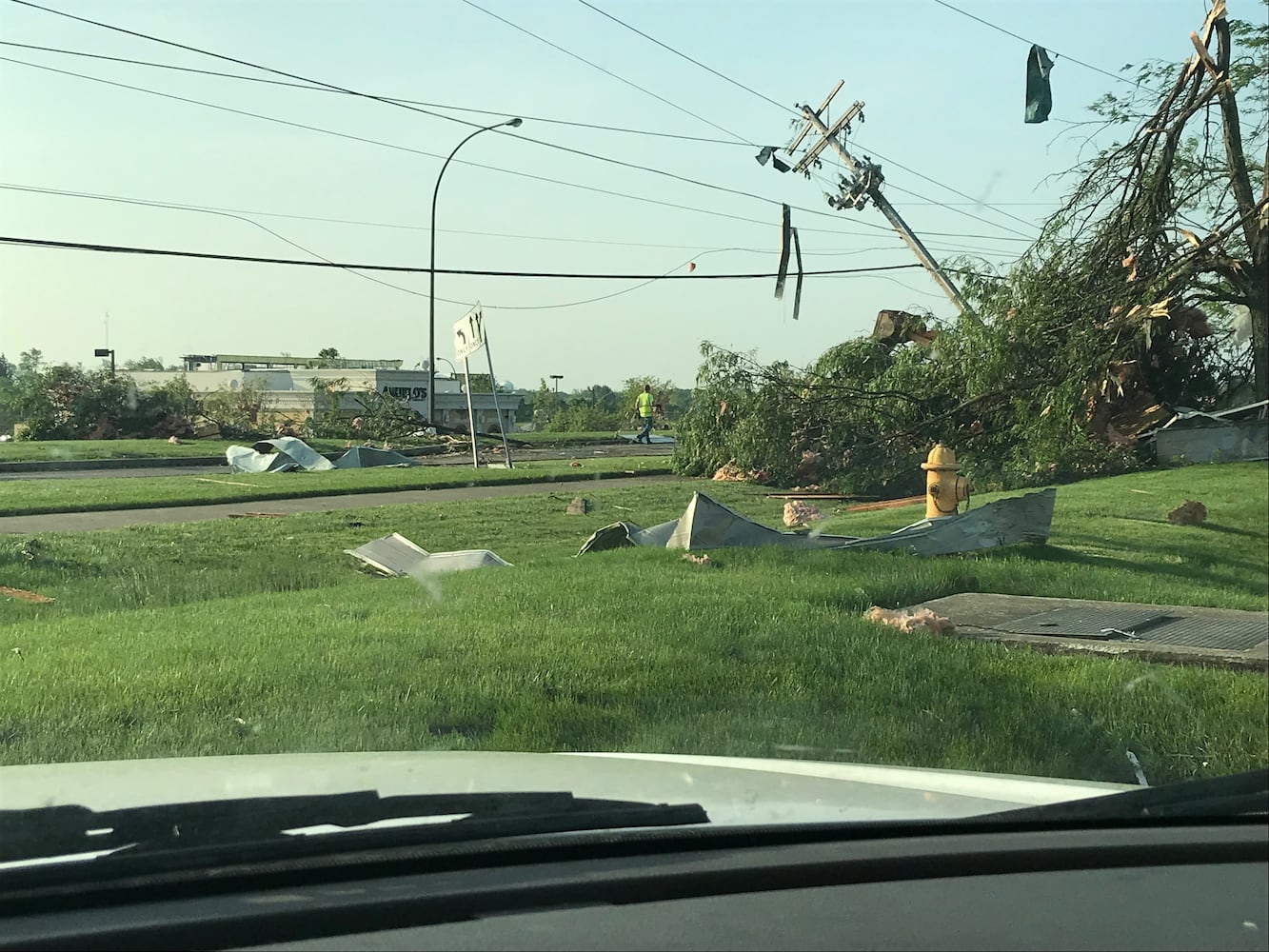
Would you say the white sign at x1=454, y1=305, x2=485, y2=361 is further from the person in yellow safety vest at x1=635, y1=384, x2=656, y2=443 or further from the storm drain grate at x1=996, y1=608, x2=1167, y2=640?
the storm drain grate at x1=996, y1=608, x2=1167, y2=640

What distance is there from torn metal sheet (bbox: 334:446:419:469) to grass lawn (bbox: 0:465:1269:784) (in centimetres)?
31

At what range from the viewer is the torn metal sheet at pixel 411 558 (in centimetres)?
606

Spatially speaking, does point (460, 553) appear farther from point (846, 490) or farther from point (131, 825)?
point (131, 825)

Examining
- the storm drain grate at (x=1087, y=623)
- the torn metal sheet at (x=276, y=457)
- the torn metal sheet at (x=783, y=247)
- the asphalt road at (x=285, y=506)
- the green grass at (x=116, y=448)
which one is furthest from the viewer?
the torn metal sheet at (x=276, y=457)

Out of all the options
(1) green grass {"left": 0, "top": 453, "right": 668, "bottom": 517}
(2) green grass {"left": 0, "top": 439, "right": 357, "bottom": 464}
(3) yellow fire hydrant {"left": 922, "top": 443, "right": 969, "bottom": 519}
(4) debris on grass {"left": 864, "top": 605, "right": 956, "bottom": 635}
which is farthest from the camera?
(1) green grass {"left": 0, "top": 453, "right": 668, "bottom": 517}

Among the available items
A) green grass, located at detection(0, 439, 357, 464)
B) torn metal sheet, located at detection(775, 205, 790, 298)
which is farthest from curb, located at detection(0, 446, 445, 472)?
torn metal sheet, located at detection(775, 205, 790, 298)

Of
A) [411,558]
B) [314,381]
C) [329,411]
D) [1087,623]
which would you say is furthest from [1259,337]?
[329,411]

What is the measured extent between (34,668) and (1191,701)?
466cm

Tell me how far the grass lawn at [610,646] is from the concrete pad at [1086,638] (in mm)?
80

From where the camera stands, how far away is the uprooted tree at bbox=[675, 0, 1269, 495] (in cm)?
507

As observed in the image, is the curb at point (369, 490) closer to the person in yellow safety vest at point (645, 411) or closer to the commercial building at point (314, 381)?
the person in yellow safety vest at point (645, 411)

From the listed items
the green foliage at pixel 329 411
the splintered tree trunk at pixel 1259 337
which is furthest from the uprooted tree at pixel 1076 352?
the green foliage at pixel 329 411

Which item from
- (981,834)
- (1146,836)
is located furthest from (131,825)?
(1146,836)

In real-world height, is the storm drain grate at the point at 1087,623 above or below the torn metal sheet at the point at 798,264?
below
